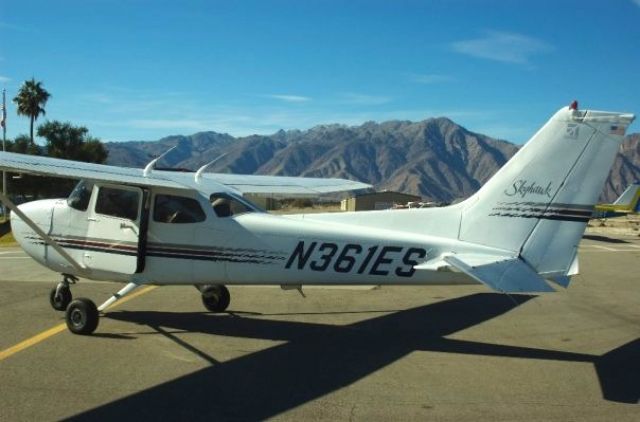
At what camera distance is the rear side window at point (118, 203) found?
25.8 feet

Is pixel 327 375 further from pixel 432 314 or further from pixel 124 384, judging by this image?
pixel 432 314

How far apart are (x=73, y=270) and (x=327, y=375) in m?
4.49

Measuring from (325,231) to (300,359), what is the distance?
5.40 feet

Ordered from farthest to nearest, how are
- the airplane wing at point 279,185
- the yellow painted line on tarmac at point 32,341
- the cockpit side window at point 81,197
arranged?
the airplane wing at point 279,185 < the cockpit side window at point 81,197 < the yellow painted line on tarmac at point 32,341

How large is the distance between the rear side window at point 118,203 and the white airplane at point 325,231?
1 cm

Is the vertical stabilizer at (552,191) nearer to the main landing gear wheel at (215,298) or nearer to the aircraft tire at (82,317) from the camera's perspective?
the main landing gear wheel at (215,298)

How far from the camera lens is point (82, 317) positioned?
750 cm

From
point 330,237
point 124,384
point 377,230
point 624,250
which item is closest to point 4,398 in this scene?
point 124,384

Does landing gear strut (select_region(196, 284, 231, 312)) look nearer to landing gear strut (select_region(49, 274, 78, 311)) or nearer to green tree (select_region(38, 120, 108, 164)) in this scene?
landing gear strut (select_region(49, 274, 78, 311))

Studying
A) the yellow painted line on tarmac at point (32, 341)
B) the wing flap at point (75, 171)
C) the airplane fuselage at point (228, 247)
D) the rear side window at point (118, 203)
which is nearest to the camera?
the wing flap at point (75, 171)

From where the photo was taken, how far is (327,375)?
19.8 feet

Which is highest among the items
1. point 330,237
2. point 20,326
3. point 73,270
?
point 330,237

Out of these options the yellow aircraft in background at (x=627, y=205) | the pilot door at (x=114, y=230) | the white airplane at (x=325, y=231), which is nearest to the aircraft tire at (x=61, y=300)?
the white airplane at (x=325, y=231)

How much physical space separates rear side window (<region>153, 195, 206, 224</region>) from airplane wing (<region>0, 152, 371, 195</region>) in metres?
0.23
